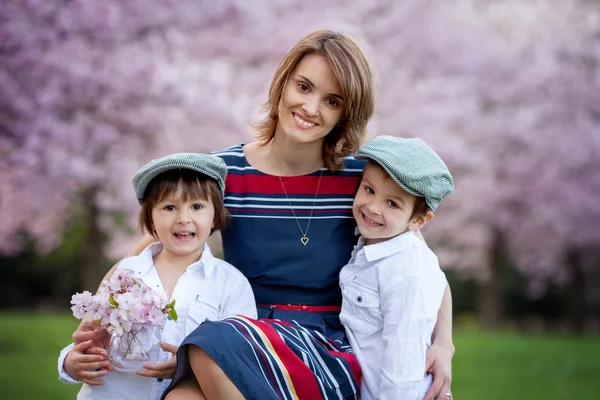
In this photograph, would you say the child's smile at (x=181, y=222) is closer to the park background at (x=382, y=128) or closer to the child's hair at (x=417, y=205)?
the child's hair at (x=417, y=205)

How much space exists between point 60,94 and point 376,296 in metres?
4.45

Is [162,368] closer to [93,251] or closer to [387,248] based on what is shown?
[387,248]

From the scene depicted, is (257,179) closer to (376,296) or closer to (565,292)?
(376,296)

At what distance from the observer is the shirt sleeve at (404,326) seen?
8.14ft

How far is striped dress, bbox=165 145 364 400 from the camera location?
2.61 meters

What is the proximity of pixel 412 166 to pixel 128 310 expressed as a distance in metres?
1.03

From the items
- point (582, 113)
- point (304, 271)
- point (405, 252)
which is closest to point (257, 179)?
point (304, 271)

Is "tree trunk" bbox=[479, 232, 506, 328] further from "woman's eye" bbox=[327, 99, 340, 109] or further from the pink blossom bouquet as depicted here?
the pink blossom bouquet

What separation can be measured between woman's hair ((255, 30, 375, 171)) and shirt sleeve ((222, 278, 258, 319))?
23.7 inches

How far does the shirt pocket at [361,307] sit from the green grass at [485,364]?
13.8ft

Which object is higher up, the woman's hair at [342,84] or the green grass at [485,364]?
the woman's hair at [342,84]

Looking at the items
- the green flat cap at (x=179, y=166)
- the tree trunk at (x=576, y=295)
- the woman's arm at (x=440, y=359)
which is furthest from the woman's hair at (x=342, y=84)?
the tree trunk at (x=576, y=295)

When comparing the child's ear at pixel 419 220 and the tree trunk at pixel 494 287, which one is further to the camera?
the tree trunk at pixel 494 287

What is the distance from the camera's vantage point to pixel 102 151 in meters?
7.52
